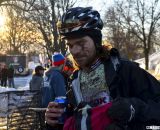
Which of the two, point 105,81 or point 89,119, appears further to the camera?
point 105,81

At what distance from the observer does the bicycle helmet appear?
9.02 ft

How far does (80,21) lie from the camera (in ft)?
9.04

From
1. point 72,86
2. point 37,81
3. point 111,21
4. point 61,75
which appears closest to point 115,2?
point 111,21

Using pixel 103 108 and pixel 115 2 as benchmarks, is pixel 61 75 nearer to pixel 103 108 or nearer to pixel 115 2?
pixel 103 108

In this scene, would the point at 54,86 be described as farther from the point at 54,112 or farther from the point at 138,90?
the point at 138,90

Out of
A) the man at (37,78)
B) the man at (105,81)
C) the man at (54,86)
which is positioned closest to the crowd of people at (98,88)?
the man at (105,81)

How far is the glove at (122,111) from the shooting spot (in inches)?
95.9

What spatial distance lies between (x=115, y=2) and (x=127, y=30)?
Answer: 5.11 m

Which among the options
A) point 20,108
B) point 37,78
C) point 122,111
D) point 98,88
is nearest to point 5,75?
point 37,78

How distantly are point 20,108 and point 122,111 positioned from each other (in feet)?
31.5

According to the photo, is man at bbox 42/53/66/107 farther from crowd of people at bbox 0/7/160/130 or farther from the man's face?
the man's face

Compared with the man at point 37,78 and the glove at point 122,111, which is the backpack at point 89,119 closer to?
the glove at point 122,111

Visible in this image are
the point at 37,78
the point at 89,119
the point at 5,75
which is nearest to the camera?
the point at 89,119

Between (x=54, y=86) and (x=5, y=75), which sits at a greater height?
(x=54, y=86)
